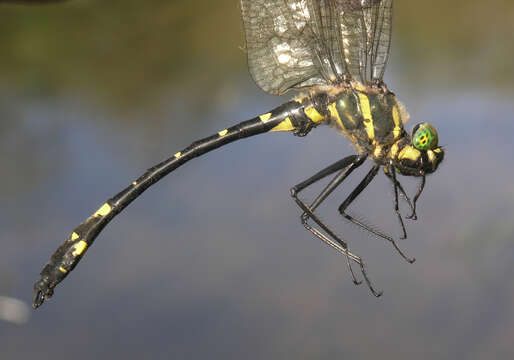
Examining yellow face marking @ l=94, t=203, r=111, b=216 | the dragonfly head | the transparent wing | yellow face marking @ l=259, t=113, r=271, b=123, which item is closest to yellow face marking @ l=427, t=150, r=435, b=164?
the dragonfly head

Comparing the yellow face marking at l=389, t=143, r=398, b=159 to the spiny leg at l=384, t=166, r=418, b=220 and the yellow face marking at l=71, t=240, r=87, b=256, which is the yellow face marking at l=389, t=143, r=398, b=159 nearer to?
the spiny leg at l=384, t=166, r=418, b=220

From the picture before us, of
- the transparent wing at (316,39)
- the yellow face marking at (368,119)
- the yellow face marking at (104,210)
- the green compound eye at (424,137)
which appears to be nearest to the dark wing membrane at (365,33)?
the transparent wing at (316,39)

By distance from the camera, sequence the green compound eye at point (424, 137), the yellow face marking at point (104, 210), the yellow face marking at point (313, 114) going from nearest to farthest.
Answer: the green compound eye at point (424, 137), the yellow face marking at point (313, 114), the yellow face marking at point (104, 210)

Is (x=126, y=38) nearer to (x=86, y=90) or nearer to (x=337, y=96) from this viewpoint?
(x=86, y=90)

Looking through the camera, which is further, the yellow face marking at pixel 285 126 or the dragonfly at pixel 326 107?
the yellow face marking at pixel 285 126

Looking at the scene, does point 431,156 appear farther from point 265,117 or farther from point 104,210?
point 104,210

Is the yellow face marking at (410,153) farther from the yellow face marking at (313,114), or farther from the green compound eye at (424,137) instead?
the yellow face marking at (313,114)

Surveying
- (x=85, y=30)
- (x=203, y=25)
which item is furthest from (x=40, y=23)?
(x=203, y=25)

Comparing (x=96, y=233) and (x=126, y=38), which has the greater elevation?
(x=126, y=38)
